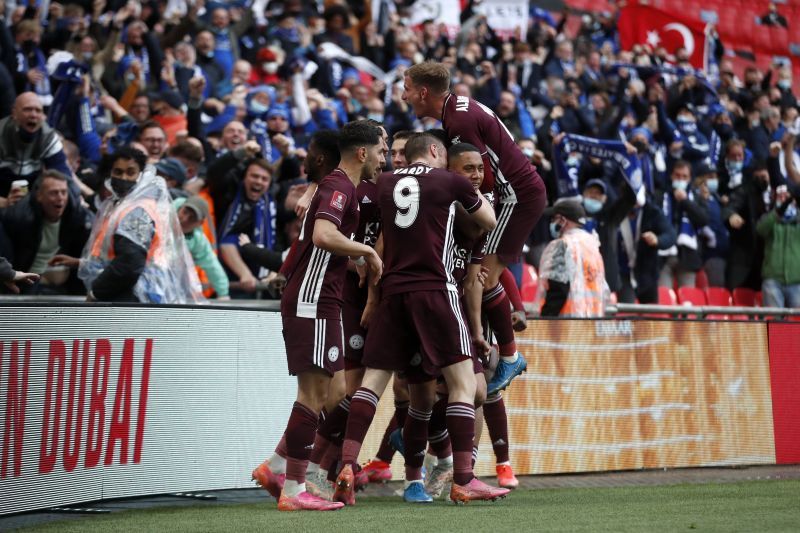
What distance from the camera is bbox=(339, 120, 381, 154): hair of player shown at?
7.10 meters

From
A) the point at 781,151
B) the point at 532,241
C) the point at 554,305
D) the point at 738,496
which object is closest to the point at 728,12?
the point at 781,151

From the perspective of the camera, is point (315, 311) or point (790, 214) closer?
point (315, 311)

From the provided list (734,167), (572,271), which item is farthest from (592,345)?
(734,167)

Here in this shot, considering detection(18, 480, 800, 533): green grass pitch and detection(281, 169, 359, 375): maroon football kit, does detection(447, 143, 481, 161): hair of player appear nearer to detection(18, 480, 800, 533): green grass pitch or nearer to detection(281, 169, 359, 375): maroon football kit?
detection(281, 169, 359, 375): maroon football kit

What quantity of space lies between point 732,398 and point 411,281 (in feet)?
15.7

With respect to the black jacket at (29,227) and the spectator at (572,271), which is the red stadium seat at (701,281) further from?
the black jacket at (29,227)

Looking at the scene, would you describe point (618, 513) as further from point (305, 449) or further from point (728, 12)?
point (728, 12)

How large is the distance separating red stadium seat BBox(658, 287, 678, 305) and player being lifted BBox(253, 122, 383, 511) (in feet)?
25.4

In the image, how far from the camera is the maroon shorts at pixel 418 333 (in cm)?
689

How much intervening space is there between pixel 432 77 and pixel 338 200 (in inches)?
47.1

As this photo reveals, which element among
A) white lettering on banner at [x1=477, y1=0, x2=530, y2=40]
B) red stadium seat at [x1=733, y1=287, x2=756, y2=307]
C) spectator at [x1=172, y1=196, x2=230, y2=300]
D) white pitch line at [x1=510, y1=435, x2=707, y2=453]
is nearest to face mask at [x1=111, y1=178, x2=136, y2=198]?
spectator at [x1=172, y1=196, x2=230, y2=300]

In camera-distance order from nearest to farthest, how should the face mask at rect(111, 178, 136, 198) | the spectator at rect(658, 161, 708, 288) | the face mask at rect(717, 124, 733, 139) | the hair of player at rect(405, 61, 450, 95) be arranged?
1. the hair of player at rect(405, 61, 450, 95)
2. the face mask at rect(111, 178, 136, 198)
3. the spectator at rect(658, 161, 708, 288)
4. the face mask at rect(717, 124, 733, 139)

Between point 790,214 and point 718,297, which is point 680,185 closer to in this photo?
point 790,214

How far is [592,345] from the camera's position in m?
9.88
